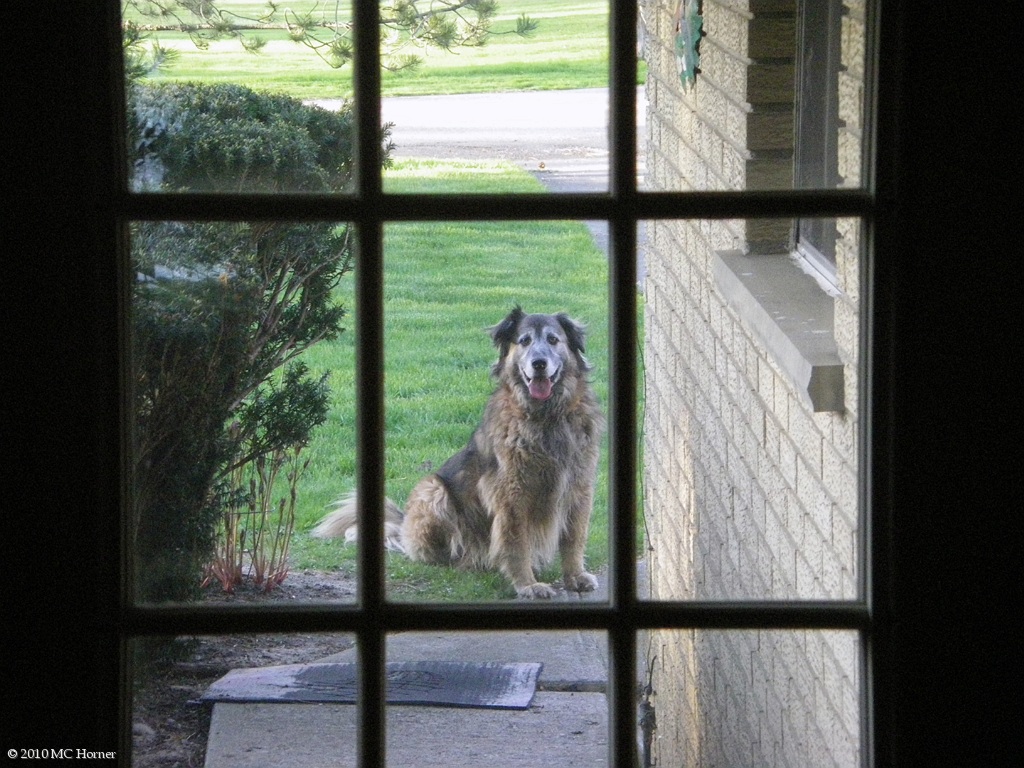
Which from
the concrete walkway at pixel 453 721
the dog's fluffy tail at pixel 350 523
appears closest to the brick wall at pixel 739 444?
the concrete walkway at pixel 453 721

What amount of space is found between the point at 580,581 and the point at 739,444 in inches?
24.8

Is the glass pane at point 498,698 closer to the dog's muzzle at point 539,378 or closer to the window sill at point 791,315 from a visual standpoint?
the dog's muzzle at point 539,378

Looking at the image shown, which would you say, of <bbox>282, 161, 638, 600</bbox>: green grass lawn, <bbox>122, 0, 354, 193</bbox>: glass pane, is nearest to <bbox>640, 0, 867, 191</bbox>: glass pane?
<bbox>282, 161, 638, 600</bbox>: green grass lawn

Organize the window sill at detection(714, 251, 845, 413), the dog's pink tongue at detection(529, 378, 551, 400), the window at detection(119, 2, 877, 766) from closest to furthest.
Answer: the window at detection(119, 2, 877, 766) → the dog's pink tongue at detection(529, 378, 551, 400) → the window sill at detection(714, 251, 845, 413)

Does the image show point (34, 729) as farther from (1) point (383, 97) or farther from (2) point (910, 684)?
(2) point (910, 684)

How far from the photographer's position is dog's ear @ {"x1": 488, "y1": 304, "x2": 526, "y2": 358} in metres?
1.11

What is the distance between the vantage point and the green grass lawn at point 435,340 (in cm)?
106

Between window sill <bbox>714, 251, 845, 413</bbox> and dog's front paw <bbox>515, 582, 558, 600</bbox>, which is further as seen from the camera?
window sill <bbox>714, 251, 845, 413</bbox>

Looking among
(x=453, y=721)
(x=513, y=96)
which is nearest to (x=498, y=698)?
(x=453, y=721)

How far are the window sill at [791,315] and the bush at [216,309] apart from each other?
54cm

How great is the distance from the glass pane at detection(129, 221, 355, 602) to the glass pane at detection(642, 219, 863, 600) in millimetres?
295

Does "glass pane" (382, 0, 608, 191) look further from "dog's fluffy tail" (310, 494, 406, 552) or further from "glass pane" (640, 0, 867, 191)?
"dog's fluffy tail" (310, 494, 406, 552)

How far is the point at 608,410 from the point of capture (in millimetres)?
1068

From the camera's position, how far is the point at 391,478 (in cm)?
107
